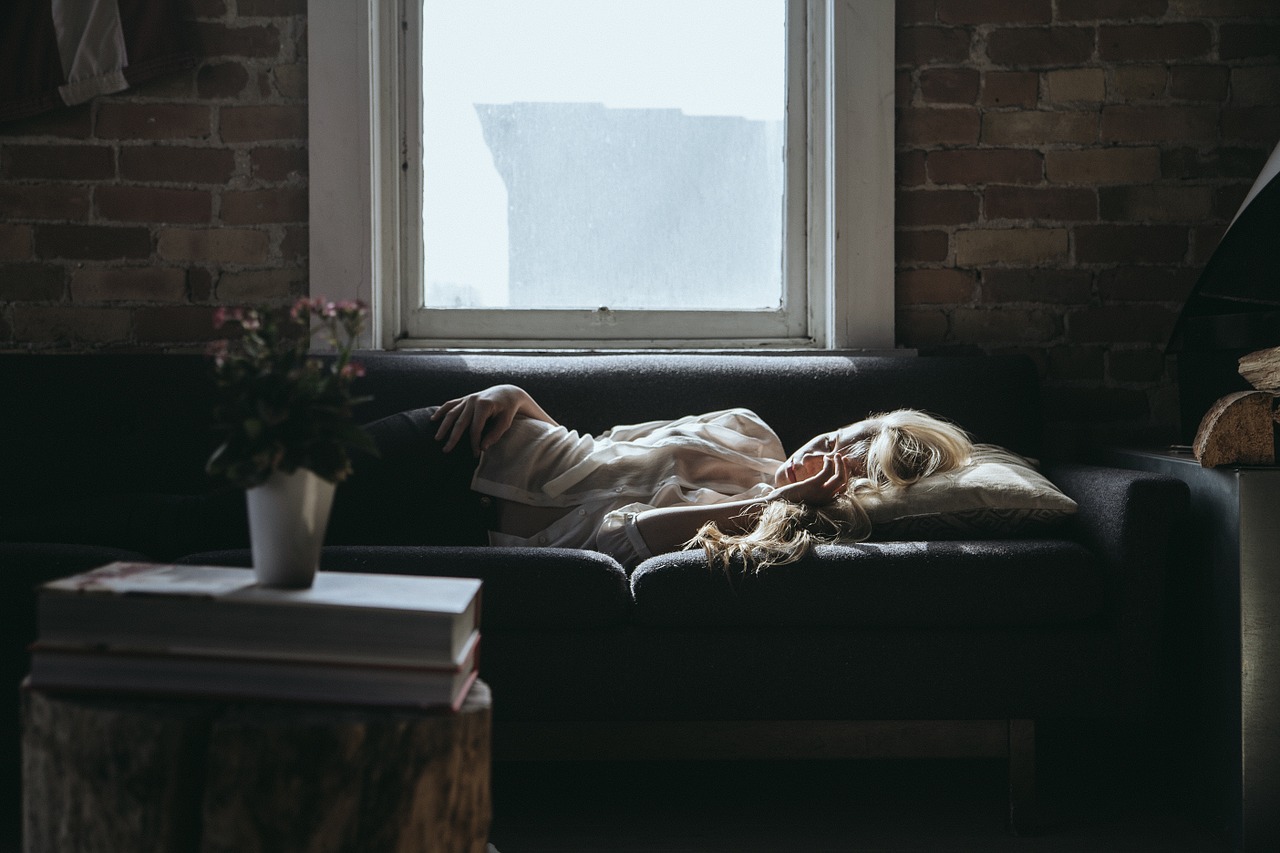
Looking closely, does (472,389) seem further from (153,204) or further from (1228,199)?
(1228,199)

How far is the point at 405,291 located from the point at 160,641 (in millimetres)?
1964

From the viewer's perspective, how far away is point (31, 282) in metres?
2.54

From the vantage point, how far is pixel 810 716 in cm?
166

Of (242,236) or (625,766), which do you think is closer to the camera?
(625,766)

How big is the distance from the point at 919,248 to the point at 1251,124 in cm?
95

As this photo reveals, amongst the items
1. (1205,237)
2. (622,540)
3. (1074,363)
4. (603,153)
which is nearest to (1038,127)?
(1205,237)

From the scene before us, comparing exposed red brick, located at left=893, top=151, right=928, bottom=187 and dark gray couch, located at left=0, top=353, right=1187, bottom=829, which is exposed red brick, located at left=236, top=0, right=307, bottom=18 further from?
exposed red brick, located at left=893, top=151, right=928, bottom=187

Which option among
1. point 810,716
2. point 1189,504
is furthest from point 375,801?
point 1189,504

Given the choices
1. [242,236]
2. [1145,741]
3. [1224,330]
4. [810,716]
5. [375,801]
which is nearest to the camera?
[375,801]

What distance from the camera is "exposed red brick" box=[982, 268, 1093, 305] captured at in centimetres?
262

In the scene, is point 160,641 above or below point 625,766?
above

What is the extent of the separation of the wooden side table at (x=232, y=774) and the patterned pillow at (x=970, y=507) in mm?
1186

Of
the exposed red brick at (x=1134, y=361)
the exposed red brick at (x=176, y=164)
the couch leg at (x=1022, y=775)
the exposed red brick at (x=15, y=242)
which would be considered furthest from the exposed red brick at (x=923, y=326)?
the exposed red brick at (x=15, y=242)

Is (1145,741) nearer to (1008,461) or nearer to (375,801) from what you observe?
(1008,461)
